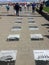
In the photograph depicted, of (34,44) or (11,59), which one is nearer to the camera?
(11,59)

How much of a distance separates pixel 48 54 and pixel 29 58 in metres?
0.65

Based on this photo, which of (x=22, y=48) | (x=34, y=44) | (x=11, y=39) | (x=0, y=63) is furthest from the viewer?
(x=11, y=39)

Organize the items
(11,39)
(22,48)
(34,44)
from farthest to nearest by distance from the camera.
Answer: (11,39) → (34,44) → (22,48)

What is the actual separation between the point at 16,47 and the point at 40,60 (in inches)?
135

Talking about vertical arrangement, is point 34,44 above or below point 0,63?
below

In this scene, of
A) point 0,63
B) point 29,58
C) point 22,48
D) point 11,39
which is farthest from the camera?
point 11,39

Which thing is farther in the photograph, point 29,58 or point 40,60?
point 29,58

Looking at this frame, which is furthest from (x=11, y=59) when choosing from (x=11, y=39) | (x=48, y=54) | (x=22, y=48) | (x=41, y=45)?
(x=11, y=39)

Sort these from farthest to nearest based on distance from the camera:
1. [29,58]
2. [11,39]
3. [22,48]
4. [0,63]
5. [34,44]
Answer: [11,39] → [34,44] → [22,48] → [29,58] → [0,63]

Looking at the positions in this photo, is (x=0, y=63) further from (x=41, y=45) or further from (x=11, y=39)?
(x=11, y=39)

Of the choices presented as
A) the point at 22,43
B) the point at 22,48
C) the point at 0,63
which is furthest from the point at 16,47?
the point at 0,63

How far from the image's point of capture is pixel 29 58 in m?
10.6

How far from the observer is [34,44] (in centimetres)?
1376

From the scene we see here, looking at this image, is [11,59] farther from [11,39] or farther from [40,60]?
[11,39]
